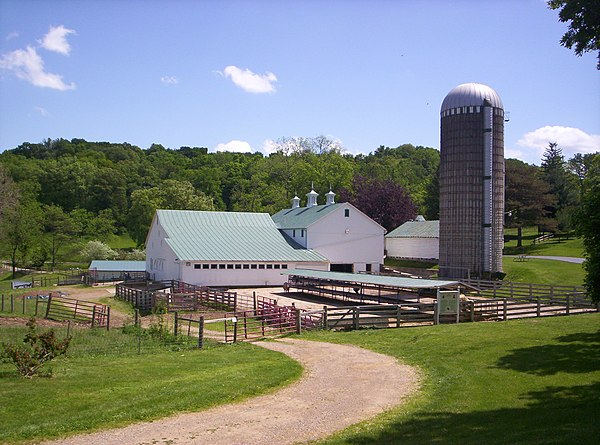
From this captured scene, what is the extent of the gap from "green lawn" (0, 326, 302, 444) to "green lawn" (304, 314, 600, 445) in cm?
350

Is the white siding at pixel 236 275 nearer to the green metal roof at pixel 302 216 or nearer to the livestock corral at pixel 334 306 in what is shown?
the livestock corral at pixel 334 306

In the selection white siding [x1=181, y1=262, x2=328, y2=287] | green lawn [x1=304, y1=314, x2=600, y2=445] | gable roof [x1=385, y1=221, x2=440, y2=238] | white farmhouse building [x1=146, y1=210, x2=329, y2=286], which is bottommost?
green lawn [x1=304, y1=314, x2=600, y2=445]

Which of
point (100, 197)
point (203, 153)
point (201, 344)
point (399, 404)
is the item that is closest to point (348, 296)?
point (201, 344)

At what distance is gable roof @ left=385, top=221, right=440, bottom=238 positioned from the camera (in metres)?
61.1

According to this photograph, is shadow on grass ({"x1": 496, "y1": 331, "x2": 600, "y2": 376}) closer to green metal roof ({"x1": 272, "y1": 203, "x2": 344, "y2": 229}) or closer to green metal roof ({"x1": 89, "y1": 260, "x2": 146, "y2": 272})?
green metal roof ({"x1": 272, "y1": 203, "x2": 344, "y2": 229})

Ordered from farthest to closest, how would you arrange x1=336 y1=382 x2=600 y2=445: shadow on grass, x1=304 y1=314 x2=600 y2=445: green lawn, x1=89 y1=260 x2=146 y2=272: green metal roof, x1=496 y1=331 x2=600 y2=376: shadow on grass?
1. x1=89 y1=260 x2=146 y2=272: green metal roof
2. x1=496 y1=331 x2=600 y2=376: shadow on grass
3. x1=304 y1=314 x2=600 y2=445: green lawn
4. x1=336 y1=382 x2=600 y2=445: shadow on grass

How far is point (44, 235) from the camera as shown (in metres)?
71.5

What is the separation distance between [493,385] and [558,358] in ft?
12.0

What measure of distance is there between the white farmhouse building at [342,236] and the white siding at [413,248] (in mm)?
8291

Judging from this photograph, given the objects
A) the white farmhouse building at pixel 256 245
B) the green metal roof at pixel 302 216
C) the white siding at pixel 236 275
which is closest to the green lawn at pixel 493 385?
the white siding at pixel 236 275

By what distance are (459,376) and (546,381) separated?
2126 mm

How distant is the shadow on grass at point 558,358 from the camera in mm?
14789

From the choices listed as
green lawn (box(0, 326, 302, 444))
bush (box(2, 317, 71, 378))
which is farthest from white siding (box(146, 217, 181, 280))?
bush (box(2, 317, 71, 378))

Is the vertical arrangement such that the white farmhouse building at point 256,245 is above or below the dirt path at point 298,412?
above
